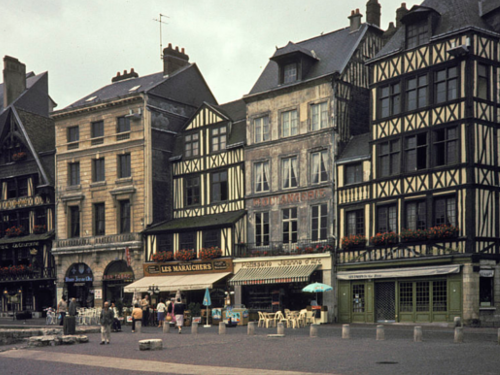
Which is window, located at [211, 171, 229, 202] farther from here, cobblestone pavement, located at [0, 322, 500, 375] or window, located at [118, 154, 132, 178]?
cobblestone pavement, located at [0, 322, 500, 375]

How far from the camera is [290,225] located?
3628cm

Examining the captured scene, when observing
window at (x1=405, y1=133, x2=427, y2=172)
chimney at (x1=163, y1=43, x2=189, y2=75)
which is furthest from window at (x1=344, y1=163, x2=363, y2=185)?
chimney at (x1=163, y1=43, x2=189, y2=75)

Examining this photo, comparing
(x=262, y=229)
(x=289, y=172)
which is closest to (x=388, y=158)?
(x=289, y=172)

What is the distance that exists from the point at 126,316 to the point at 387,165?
46.5 ft

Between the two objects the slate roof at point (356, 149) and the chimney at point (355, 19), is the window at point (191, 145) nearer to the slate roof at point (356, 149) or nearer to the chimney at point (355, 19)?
the slate roof at point (356, 149)

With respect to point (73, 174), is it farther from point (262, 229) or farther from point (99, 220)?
point (262, 229)

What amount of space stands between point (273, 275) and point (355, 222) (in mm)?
4603

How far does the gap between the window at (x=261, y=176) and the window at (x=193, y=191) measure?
4.25 metres

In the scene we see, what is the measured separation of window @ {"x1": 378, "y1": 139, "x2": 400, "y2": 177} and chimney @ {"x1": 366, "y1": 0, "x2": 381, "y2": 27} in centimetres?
787

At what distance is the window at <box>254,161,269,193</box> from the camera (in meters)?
37.7

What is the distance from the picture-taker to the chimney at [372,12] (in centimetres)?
3741

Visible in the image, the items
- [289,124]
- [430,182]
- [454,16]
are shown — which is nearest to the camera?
[430,182]

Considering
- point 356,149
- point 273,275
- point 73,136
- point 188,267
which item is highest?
point 73,136

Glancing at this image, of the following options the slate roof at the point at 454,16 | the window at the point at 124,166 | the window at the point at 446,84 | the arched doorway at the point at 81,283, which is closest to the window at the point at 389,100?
the slate roof at the point at 454,16
